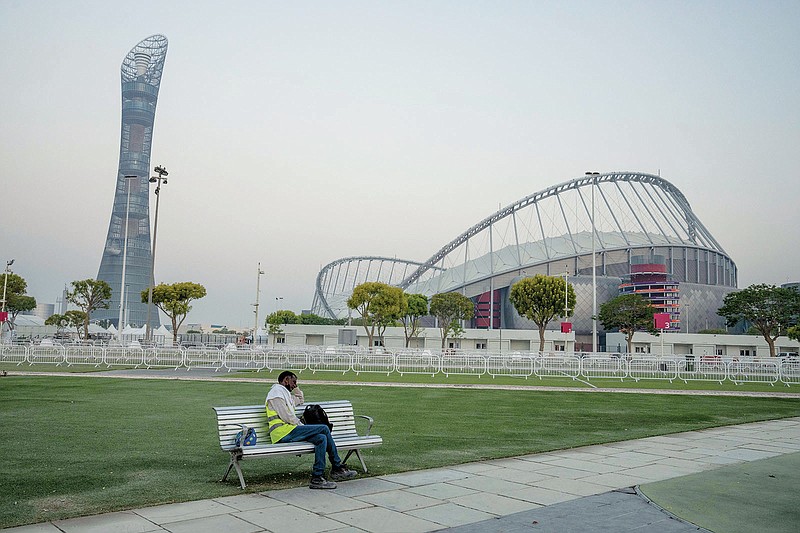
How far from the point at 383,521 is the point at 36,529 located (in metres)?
3.21

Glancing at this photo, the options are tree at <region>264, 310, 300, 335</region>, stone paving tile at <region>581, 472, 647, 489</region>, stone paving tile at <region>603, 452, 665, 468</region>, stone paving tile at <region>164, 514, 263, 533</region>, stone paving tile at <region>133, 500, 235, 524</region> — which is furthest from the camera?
tree at <region>264, 310, 300, 335</region>

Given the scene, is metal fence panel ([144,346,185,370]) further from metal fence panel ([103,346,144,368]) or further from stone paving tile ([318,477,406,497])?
stone paving tile ([318,477,406,497])

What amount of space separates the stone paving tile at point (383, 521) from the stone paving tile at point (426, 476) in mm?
1461

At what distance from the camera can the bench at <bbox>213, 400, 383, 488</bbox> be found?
314 inches

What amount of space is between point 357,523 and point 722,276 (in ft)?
405

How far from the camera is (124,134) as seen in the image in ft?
473

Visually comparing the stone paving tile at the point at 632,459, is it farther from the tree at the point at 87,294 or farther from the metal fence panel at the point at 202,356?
the tree at the point at 87,294

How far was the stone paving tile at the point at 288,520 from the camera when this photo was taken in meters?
6.31

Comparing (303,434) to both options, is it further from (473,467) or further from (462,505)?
(473,467)

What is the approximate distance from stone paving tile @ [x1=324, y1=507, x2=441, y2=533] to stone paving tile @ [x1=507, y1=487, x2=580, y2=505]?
1.61 metres

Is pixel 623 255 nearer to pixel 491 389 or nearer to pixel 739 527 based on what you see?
pixel 491 389

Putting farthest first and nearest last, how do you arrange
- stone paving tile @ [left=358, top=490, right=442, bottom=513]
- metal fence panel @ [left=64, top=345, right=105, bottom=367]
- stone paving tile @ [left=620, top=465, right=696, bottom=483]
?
metal fence panel @ [left=64, top=345, right=105, bottom=367], stone paving tile @ [left=620, top=465, right=696, bottom=483], stone paving tile @ [left=358, top=490, right=442, bottom=513]

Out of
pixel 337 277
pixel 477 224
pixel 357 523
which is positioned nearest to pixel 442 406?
pixel 357 523

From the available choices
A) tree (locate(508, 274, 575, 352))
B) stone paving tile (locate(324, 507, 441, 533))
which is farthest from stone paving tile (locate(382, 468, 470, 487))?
tree (locate(508, 274, 575, 352))
